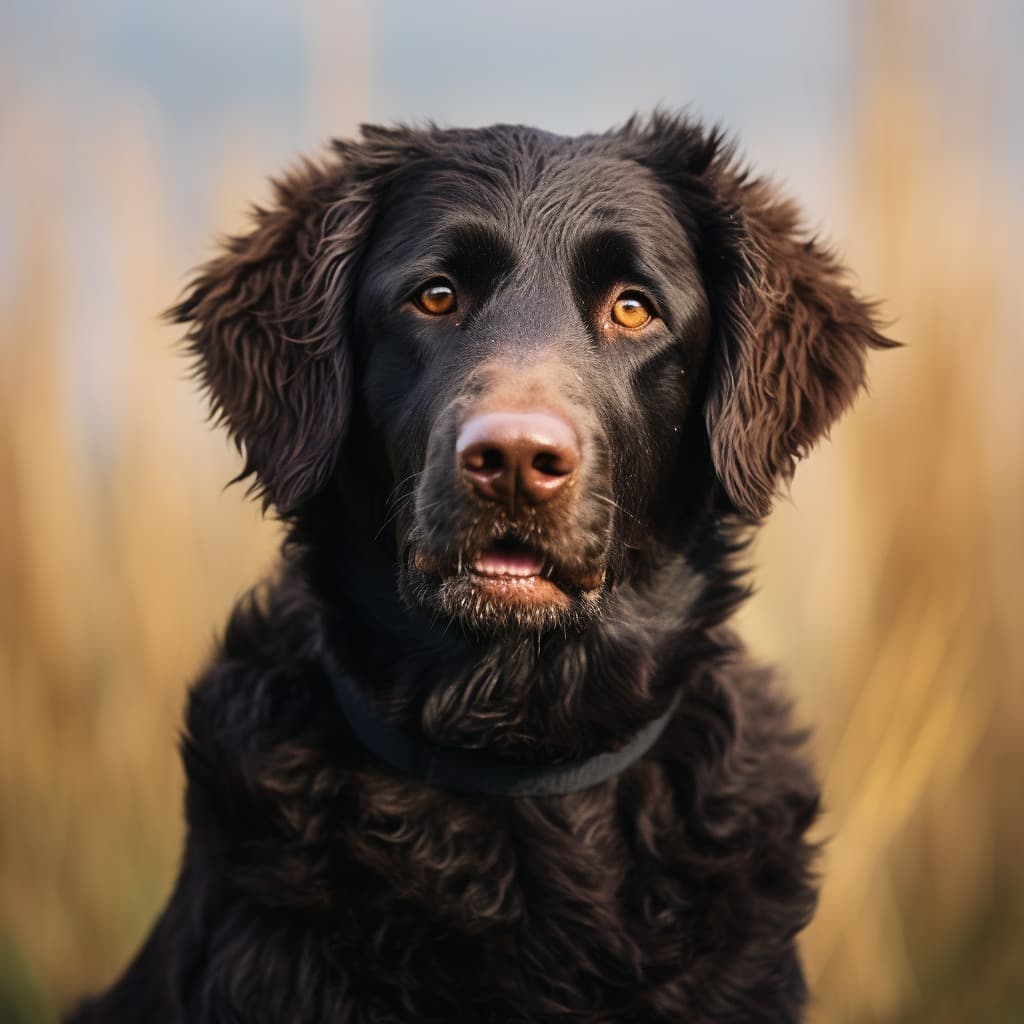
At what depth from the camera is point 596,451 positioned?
2580 mm

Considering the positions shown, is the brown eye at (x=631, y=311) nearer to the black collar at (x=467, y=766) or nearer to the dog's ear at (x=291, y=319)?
the dog's ear at (x=291, y=319)

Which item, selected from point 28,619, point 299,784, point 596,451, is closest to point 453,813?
point 299,784

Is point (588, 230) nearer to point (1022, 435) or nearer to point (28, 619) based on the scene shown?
point (1022, 435)

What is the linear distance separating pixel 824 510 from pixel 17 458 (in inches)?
110

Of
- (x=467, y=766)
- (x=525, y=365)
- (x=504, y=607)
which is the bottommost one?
(x=467, y=766)

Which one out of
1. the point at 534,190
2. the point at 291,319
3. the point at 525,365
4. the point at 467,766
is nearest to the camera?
the point at 525,365

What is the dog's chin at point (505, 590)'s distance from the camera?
103 inches

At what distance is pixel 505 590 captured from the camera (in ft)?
8.61

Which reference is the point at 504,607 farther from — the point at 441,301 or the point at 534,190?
the point at 534,190

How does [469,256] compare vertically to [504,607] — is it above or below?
above

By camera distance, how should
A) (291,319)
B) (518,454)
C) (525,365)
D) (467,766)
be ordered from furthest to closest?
(291,319) < (467,766) < (525,365) < (518,454)

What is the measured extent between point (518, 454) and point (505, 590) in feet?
1.22

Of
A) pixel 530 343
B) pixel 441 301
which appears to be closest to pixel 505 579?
pixel 530 343

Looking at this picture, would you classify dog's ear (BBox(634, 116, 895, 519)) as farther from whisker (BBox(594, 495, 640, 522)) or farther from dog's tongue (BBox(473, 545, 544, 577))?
dog's tongue (BBox(473, 545, 544, 577))
